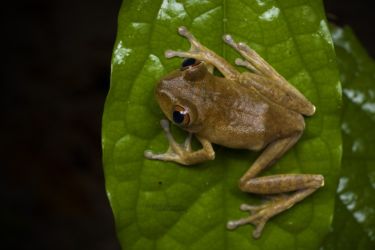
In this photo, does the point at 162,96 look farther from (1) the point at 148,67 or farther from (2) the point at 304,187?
(2) the point at 304,187

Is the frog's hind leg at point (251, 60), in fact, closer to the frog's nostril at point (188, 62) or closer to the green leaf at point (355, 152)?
the frog's nostril at point (188, 62)

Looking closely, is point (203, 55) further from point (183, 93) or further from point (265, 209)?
point (265, 209)

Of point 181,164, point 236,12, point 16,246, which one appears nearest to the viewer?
point 236,12

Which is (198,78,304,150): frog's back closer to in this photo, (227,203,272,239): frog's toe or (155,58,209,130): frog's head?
(155,58,209,130): frog's head

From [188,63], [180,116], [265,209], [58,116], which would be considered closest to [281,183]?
[265,209]

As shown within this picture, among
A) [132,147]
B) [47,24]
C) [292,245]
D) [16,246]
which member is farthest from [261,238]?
[47,24]

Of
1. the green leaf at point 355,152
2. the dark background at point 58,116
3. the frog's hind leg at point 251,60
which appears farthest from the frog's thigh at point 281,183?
the dark background at point 58,116
